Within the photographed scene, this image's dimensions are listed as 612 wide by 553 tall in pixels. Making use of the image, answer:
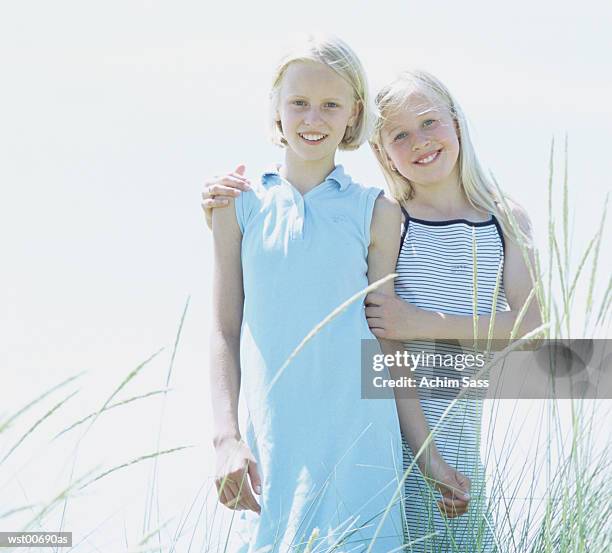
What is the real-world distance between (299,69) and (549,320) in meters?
1.20

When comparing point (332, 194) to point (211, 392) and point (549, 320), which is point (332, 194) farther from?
point (549, 320)

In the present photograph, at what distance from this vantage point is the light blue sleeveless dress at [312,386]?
223 centimetres

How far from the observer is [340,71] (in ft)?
8.10

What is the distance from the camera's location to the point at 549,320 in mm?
1547

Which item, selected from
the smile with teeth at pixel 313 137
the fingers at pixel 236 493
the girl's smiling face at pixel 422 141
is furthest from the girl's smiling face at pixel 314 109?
the fingers at pixel 236 493

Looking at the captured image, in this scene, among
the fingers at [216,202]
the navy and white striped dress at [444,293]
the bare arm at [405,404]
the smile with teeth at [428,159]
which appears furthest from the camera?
the smile with teeth at [428,159]

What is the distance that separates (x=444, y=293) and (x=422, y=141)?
1.56 ft

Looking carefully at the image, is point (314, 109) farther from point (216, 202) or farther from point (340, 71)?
point (216, 202)

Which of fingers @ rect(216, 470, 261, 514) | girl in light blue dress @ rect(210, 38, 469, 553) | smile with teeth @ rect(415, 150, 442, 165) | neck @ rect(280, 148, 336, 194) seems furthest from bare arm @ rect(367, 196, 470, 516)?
fingers @ rect(216, 470, 261, 514)

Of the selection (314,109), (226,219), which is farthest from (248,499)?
(314,109)

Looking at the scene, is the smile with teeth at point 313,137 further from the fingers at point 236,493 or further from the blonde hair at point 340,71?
the fingers at point 236,493

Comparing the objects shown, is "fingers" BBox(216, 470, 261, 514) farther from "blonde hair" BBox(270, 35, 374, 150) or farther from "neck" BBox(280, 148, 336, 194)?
"blonde hair" BBox(270, 35, 374, 150)

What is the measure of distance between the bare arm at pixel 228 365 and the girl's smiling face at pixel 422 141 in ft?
1.97

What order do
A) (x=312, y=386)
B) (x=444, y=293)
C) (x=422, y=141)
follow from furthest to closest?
(x=422, y=141) < (x=444, y=293) < (x=312, y=386)
